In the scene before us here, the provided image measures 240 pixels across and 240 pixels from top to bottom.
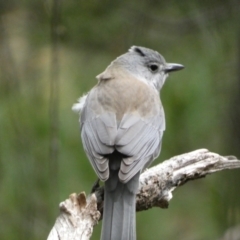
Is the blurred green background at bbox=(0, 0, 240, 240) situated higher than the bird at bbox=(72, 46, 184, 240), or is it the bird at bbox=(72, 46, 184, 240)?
the blurred green background at bbox=(0, 0, 240, 240)

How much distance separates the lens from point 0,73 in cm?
916

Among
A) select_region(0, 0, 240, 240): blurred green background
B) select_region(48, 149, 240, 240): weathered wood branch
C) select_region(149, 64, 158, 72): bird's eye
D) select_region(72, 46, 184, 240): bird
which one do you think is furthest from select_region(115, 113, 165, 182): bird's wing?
select_region(0, 0, 240, 240): blurred green background

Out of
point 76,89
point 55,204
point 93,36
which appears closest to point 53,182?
point 55,204

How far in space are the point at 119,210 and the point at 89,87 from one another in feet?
9.45

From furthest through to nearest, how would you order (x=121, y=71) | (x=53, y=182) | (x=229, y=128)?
(x=229, y=128)
(x=53, y=182)
(x=121, y=71)

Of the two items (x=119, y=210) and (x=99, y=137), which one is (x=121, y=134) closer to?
(x=99, y=137)

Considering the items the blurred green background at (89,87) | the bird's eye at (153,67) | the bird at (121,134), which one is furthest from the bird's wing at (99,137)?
the blurred green background at (89,87)

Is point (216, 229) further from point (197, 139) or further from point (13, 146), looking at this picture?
point (13, 146)

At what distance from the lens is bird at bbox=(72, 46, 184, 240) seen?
5688 mm

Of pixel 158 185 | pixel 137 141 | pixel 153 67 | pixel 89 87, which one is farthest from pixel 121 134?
pixel 89 87

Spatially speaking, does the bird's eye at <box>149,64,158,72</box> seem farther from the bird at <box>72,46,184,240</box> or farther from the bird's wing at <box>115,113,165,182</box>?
the bird's wing at <box>115,113,165,182</box>

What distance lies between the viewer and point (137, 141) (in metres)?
5.97

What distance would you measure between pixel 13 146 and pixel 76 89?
0.90 meters

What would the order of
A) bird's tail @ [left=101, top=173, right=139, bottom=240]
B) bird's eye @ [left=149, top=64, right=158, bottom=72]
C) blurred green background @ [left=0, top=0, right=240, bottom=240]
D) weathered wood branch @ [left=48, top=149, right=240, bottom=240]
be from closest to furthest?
weathered wood branch @ [left=48, top=149, right=240, bottom=240] → bird's tail @ [left=101, top=173, right=139, bottom=240] → bird's eye @ [left=149, top=64, right=158, bottom=72] → blurred green background @ [left=0, top=0, right=240, bottom=240]
